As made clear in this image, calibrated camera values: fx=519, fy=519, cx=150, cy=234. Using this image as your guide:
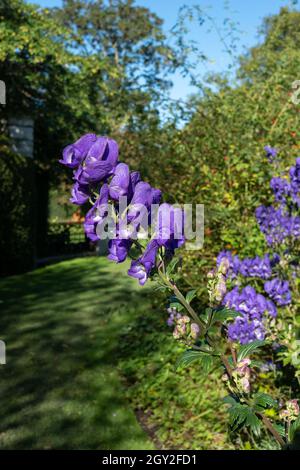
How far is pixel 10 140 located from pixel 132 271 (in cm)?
1334

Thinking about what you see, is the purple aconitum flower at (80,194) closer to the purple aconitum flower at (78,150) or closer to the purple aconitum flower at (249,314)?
the purple aconitum flower at (78,150)

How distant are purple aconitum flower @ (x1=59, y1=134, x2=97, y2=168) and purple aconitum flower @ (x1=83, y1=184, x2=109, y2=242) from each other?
12 centimetres

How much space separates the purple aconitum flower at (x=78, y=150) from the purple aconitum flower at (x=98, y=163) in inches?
0.9

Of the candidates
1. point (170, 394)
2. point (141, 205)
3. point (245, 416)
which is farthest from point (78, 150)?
point (170, 394)

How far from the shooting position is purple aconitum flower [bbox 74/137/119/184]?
130cm

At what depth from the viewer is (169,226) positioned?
1361 mm

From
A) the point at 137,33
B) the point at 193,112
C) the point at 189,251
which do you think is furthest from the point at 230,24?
the point at 137,33

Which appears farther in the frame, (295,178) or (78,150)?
(295,178)

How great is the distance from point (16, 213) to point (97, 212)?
1129cm

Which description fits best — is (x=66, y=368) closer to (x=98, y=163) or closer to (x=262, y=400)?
(x=262, y=400)

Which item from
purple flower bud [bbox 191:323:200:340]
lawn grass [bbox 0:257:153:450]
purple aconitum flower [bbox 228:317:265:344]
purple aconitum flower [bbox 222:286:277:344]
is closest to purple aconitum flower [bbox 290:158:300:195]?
purple aconitum flower [bbox 222:286:277:344]
